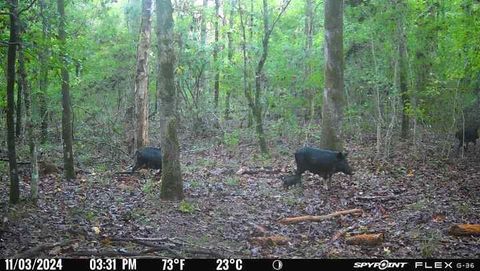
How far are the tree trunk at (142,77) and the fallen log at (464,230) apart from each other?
12.5 metres

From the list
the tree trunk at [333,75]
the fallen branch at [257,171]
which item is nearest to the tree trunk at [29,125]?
the fallen branch at [257,171]

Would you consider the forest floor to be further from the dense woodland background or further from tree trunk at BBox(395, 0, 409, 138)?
tree trunk at BBox(395, 0, 409, 138)

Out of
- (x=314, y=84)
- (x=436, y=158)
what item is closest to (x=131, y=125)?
(x=314, y=84)

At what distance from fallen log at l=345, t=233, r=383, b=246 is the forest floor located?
0.09 meters

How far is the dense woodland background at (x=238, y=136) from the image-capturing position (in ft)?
29.8

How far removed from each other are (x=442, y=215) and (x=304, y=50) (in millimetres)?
Answer: 13195

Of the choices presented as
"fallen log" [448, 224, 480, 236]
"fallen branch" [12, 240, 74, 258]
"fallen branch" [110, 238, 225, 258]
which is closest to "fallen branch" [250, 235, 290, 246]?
"fallen branch" [110, 238, 225, 258]

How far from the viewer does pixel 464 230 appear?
862 cm

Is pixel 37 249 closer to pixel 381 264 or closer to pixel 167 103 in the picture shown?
pixel 167 103

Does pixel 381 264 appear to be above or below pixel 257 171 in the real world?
below

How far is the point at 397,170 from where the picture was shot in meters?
15.3

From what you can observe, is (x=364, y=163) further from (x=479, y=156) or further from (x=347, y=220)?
(x=347, y=220)

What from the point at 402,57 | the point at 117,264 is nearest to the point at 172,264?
the point at 117,264

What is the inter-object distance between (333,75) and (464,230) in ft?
25.4
